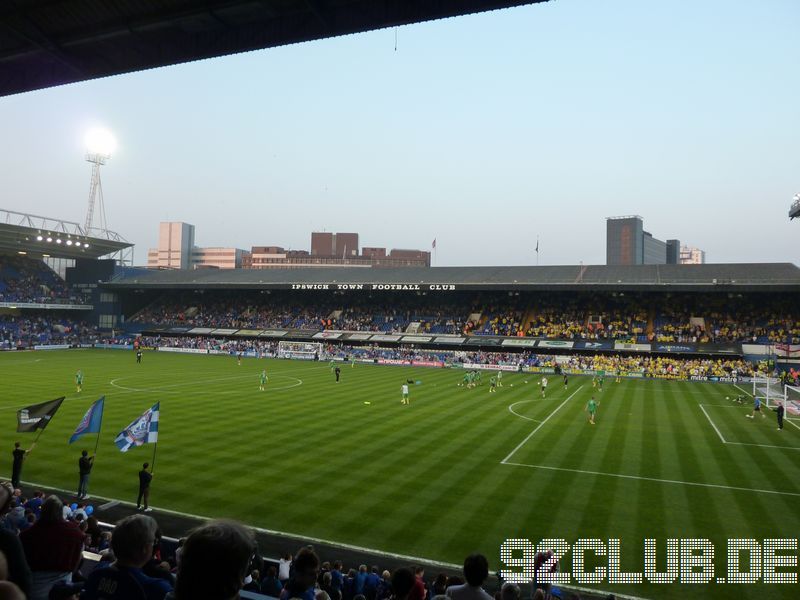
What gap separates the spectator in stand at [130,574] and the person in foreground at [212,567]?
3.56 feet

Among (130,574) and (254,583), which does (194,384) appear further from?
(130,574)

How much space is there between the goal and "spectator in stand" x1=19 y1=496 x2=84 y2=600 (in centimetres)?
5888

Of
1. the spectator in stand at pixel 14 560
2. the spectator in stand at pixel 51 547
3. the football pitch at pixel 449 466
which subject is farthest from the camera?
the football pitch at pixel 449 466

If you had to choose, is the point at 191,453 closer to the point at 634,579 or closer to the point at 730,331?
the point at 634,579

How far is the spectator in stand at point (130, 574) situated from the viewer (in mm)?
3355

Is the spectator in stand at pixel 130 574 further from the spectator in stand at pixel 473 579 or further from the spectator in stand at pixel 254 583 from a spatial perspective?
the spectator in stand at pixel 254 583

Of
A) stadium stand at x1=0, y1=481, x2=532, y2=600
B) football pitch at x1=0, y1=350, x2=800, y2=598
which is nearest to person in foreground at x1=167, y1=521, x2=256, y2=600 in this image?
stadium stand at x1=0, y1=481, x2=532, y2=600

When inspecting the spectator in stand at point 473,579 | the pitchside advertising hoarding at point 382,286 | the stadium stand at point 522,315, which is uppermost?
the pitchside advertising hoarding at point 382,286

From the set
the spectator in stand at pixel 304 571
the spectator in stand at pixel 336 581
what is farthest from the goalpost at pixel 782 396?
the spectator in stand at pixel 304 571

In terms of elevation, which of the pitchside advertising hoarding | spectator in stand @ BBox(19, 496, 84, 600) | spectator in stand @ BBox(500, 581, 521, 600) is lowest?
spectator in stand @ BBox(500, 581, 521, 600)

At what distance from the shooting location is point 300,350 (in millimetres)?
65500

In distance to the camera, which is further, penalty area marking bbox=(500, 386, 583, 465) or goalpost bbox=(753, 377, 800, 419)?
goalpost bbox=(753, 377, 800, 419)

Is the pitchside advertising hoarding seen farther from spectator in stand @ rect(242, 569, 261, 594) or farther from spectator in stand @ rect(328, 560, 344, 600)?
spectator in stand @ rect(242, 569, 261, 594)

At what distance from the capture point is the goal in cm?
6368
